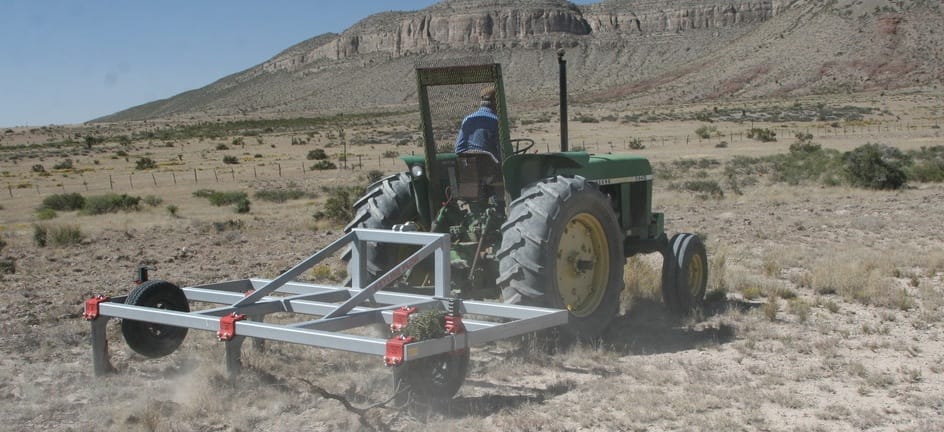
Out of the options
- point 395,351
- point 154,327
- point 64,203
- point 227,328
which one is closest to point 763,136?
point 64,203

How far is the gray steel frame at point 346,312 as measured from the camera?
18.8 ft

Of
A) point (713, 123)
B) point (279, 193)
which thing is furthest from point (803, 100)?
point (279, 193)

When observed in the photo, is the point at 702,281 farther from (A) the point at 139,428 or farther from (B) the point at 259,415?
(A) the point at 139,428

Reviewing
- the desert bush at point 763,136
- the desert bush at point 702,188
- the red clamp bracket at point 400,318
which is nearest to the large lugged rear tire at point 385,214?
the red clamp bracket at point 400,318

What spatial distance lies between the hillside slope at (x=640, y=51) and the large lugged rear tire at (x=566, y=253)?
93.4 meters

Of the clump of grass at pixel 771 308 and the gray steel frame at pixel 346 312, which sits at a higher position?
the gray steel frame at pixel 346 312

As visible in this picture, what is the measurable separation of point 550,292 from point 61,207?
24.3 m

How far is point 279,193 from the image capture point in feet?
91.8

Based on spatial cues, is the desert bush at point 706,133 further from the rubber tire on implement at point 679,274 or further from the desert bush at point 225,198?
the rubber tire on implement at point 679,274

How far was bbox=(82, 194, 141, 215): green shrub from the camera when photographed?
25781 millimetres

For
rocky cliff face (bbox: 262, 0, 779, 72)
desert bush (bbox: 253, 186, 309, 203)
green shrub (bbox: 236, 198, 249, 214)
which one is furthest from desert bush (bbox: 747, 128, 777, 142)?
rocky cliff face (bbox: 262, 0, 779, 72)

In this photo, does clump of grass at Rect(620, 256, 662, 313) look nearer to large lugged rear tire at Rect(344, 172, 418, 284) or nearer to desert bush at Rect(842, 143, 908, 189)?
large lugged rear tire at Rect(344, 172, 418, 284)

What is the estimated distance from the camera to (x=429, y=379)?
6234 mm

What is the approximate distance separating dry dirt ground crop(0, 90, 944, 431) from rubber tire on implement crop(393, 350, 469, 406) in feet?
0.41
